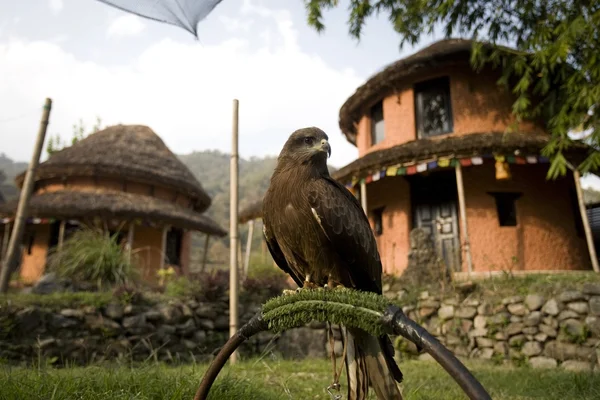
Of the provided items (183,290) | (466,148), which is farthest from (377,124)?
(183,290)

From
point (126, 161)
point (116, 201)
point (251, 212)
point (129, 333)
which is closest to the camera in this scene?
point (129, 333)

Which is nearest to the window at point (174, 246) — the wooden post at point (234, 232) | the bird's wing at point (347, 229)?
the wooden post at point (234, 232)

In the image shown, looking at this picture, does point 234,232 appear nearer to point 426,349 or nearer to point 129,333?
point 129,333

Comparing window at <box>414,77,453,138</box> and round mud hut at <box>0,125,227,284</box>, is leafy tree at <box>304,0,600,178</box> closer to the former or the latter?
window at <box>414,77,453,138</box>

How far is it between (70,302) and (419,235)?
7.78 metres

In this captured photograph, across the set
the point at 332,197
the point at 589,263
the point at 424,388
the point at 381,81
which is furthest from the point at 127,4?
the point at 589,263

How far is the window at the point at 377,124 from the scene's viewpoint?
46.7ft

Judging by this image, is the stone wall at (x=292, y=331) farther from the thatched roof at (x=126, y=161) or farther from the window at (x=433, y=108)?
the thatched roof at (x=126, y=161)

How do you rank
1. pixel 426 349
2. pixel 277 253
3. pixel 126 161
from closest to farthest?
1. pixel 426 349
2. pixel 277 253
3. pixel 126 161

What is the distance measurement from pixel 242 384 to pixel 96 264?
7369mm

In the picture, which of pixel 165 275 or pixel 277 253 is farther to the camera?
pixel 165 275

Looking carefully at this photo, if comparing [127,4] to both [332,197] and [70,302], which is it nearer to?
[332,197]

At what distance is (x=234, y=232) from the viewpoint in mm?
6688

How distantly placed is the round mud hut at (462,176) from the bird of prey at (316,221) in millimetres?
8597
